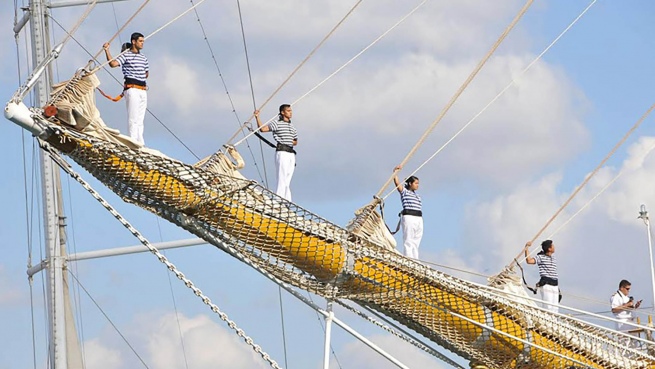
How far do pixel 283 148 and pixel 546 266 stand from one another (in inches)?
234

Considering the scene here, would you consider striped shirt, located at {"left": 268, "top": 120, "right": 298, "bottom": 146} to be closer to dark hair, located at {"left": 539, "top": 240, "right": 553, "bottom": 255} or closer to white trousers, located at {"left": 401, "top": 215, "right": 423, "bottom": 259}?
white trousers, located at {"left": 401, "top": 215, "right": 423, "bottom": 259}

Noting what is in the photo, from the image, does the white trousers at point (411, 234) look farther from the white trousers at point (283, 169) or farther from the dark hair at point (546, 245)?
the dark hair at point (546, 245)

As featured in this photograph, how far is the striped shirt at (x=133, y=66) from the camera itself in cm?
2091

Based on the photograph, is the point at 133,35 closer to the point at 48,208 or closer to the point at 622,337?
the point at 622,337

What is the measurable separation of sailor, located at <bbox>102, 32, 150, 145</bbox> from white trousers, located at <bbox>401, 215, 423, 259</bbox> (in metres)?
4.51

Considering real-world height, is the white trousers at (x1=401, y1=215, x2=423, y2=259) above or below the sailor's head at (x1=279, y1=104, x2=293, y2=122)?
below

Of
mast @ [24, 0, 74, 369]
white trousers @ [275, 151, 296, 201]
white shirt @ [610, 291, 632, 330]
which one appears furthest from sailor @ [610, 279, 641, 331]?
mast @ [24, 0, 74, 369]

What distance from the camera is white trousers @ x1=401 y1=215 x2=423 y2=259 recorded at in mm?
A: 23516

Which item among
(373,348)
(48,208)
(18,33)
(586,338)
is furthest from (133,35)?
(18,33)

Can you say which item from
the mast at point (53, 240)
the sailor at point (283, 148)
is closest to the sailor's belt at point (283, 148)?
the sailor at point (283, 148)

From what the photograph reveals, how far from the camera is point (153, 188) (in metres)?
19.9

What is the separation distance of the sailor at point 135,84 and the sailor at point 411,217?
4.26 metres

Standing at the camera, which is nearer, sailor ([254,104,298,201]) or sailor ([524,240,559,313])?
sailor ([254,104,298,201])

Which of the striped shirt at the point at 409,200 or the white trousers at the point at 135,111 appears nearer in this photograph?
the white trousers at the point at 135,111
